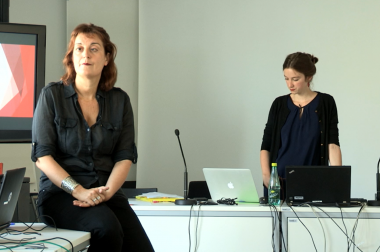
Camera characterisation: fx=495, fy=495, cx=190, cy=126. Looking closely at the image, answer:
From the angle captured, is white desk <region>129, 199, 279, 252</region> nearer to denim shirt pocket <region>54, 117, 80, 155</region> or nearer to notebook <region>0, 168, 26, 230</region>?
denim shirt pocket <region>54, 117, 80, 155</region>

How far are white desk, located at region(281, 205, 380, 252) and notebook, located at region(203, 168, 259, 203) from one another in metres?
0.27

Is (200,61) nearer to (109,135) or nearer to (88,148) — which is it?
(109,135)

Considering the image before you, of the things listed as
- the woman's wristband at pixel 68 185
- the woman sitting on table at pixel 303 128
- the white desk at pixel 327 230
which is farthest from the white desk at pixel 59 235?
the woman sitting on table at pixel 303 128

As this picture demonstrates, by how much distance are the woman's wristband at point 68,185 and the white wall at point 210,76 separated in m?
2.72

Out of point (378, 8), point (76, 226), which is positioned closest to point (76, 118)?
point (76, 226)

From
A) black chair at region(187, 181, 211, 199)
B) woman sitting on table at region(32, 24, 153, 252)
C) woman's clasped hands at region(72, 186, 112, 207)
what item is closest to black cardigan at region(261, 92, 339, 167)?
black chair at region(187, 181, 211, 199)

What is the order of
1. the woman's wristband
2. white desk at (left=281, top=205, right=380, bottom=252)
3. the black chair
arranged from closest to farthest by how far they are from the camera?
1. the woman's wristband
2. white desk at (left=281, top=205, right=380, bottom=252)
3. the black chair

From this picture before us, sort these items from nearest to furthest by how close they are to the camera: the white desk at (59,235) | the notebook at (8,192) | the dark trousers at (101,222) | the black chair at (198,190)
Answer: the white desk at (59,235) → the notebook at (8,192) → the dark trousers at (101,222) → the black chair at (198,190)

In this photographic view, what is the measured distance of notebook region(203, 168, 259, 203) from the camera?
2994mm

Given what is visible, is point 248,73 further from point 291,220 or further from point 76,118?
point 76,118

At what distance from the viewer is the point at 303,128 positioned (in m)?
3.50

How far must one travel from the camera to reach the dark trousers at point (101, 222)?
1879 mm

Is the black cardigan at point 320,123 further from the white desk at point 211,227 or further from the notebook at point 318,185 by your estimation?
the white desk at point 211,227

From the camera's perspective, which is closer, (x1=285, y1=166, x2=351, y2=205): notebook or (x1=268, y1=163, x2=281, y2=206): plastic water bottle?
(x1=285, y1=166, x2=351, y2=205): notebook
